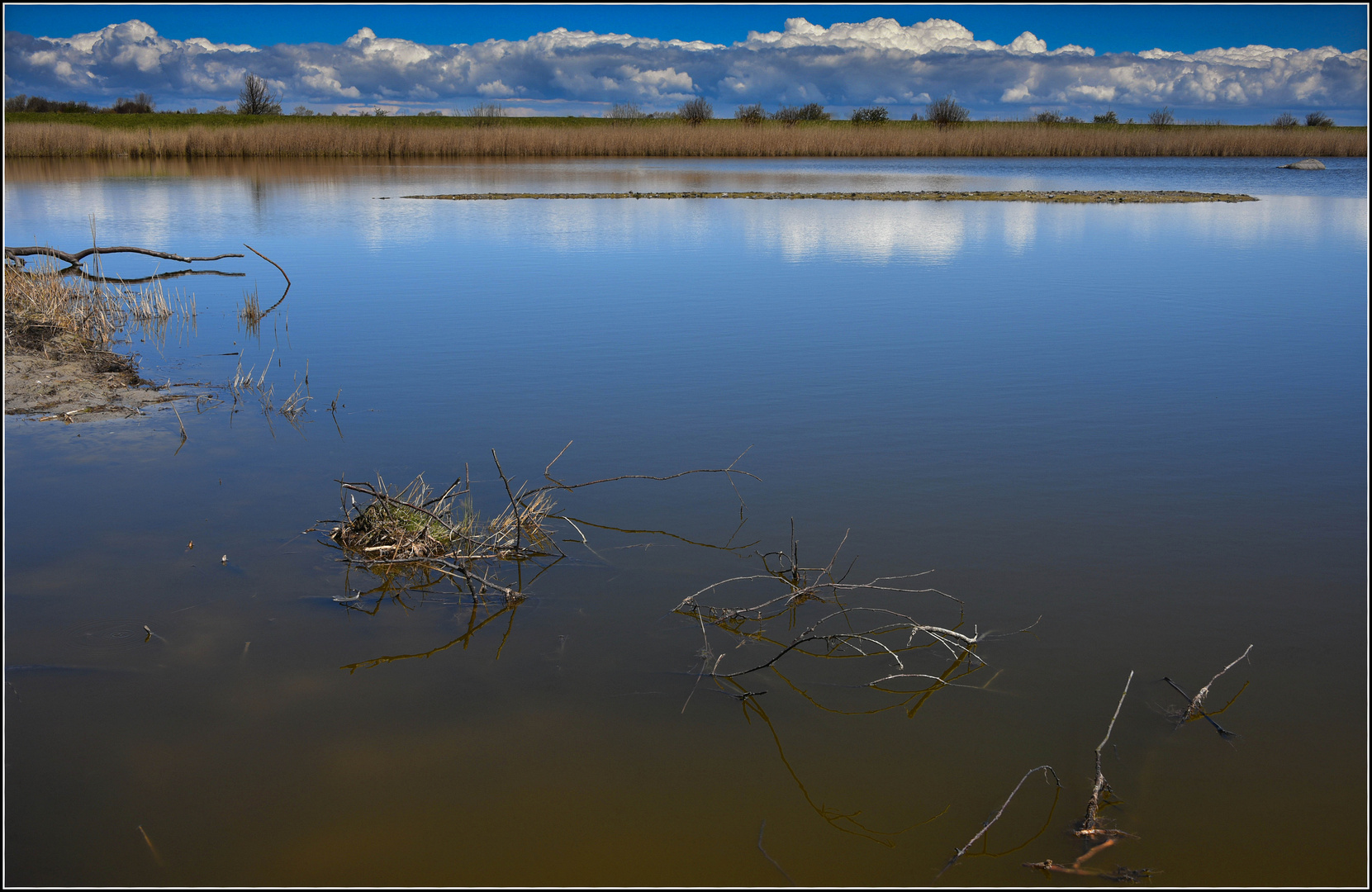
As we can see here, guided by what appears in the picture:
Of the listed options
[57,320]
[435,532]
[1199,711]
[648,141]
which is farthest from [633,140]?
[1199,711]

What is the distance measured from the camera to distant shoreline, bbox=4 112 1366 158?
127 ft

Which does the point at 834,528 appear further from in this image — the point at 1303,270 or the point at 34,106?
the point at 34,106

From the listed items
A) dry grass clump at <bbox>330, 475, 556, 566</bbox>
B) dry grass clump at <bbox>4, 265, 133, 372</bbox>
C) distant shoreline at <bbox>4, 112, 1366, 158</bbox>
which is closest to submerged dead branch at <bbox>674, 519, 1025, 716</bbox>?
dry grass clump at <bbox>330, 475, 556, 566</bbox>

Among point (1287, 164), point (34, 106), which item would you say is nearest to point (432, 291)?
point (1287, 164)

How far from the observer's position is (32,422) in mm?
6234

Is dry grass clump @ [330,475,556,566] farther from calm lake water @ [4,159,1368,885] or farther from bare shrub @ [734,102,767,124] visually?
bare shrub @ [734,102,767,124]


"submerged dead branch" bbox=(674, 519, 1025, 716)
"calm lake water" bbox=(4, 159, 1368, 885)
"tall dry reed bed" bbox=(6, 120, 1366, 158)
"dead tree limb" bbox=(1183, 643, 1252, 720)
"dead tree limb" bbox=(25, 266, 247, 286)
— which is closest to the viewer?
"calm lake water" bbox=(4, 159, 1368, 885)

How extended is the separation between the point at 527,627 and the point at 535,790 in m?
0.98

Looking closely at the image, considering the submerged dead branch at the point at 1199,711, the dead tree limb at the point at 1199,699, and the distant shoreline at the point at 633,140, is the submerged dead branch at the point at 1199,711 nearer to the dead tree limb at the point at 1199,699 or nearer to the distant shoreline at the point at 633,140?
the dead tree limb at the point at 1199,699

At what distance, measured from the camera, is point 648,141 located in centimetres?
4147

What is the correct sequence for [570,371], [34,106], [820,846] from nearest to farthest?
[820,846], [570,371], [34,106]

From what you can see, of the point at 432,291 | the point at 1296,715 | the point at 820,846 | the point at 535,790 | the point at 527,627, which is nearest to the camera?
the point at 820,846

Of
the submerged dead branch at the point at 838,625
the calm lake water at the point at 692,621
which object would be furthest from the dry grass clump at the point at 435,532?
the submerged dead branch at the point at 838,625

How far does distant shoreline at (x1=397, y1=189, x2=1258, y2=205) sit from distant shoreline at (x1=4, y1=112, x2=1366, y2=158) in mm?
18462
